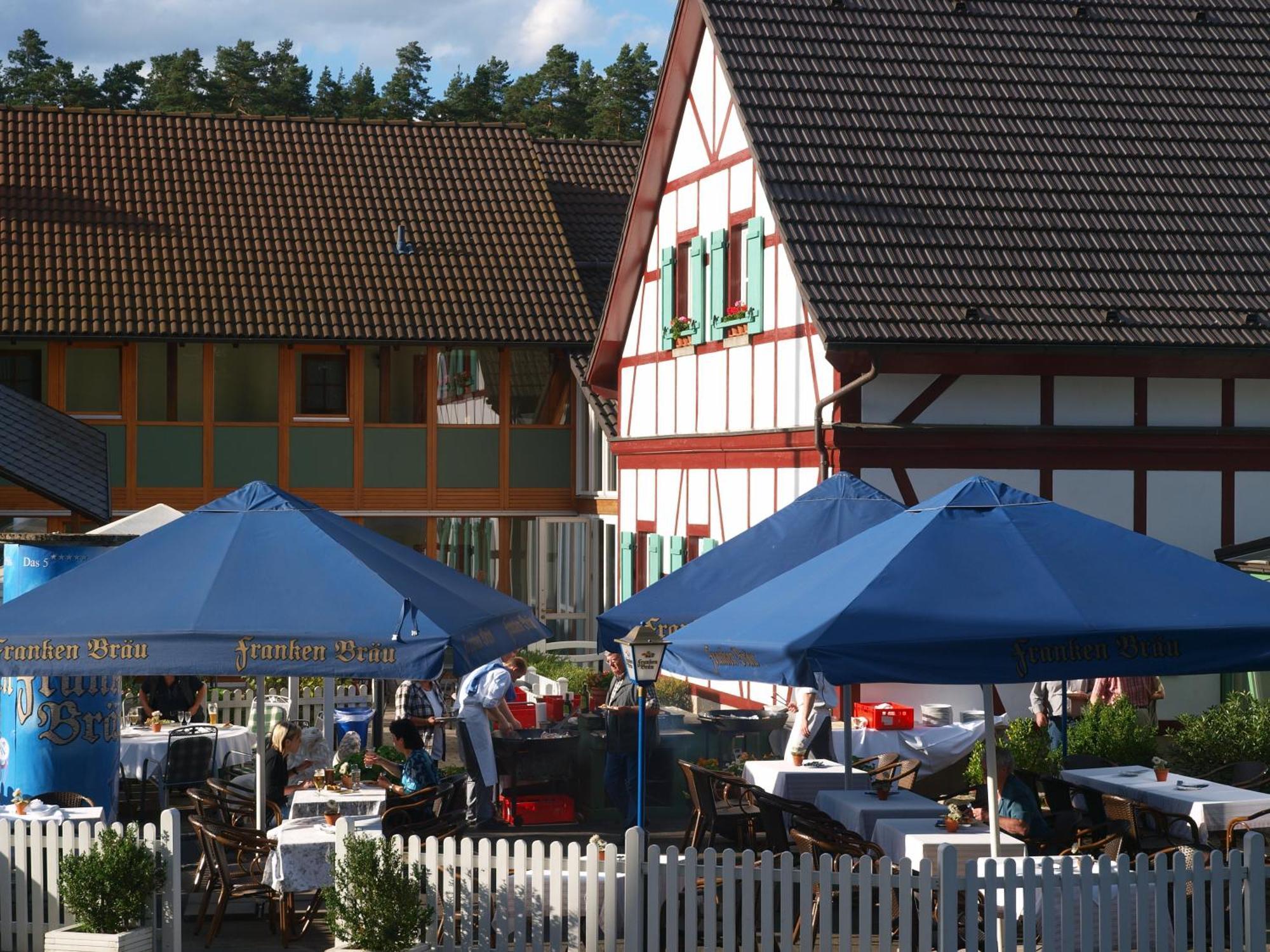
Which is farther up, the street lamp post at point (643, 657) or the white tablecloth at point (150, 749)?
the street lamp post at point (643, 657)

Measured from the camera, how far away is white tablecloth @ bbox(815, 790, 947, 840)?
40.9 ft

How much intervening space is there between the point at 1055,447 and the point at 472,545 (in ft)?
41.0

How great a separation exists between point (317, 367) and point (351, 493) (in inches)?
78.7

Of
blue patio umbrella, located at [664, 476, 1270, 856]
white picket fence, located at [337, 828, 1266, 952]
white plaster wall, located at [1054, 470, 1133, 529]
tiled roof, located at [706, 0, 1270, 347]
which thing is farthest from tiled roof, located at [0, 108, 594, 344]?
white picket fence, located at [337, 828, 1266, 952]

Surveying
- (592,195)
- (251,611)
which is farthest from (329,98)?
(251,611)

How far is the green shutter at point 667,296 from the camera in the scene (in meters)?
23.4

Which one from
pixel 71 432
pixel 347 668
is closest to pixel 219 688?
pixel 71 432

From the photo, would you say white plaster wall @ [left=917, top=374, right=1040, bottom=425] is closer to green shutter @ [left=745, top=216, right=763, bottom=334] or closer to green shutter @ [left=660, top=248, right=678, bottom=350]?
green shutter @ [left=745, top=216, right=763, bottom=334]

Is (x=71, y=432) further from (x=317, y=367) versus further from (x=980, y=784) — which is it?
(x=980, y=784)

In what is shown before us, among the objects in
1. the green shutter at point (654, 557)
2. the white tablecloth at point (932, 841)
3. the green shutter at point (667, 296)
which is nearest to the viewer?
the white tablecloth at point (932, 841)

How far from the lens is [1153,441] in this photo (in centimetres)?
1916

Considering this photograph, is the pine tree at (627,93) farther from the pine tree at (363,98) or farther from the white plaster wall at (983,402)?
the white plaster wall at (983,402)

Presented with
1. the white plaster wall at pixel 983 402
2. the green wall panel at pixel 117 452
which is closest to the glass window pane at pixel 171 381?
the green wall panel at pixel 117 452

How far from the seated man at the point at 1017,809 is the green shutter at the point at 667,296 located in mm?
12259
